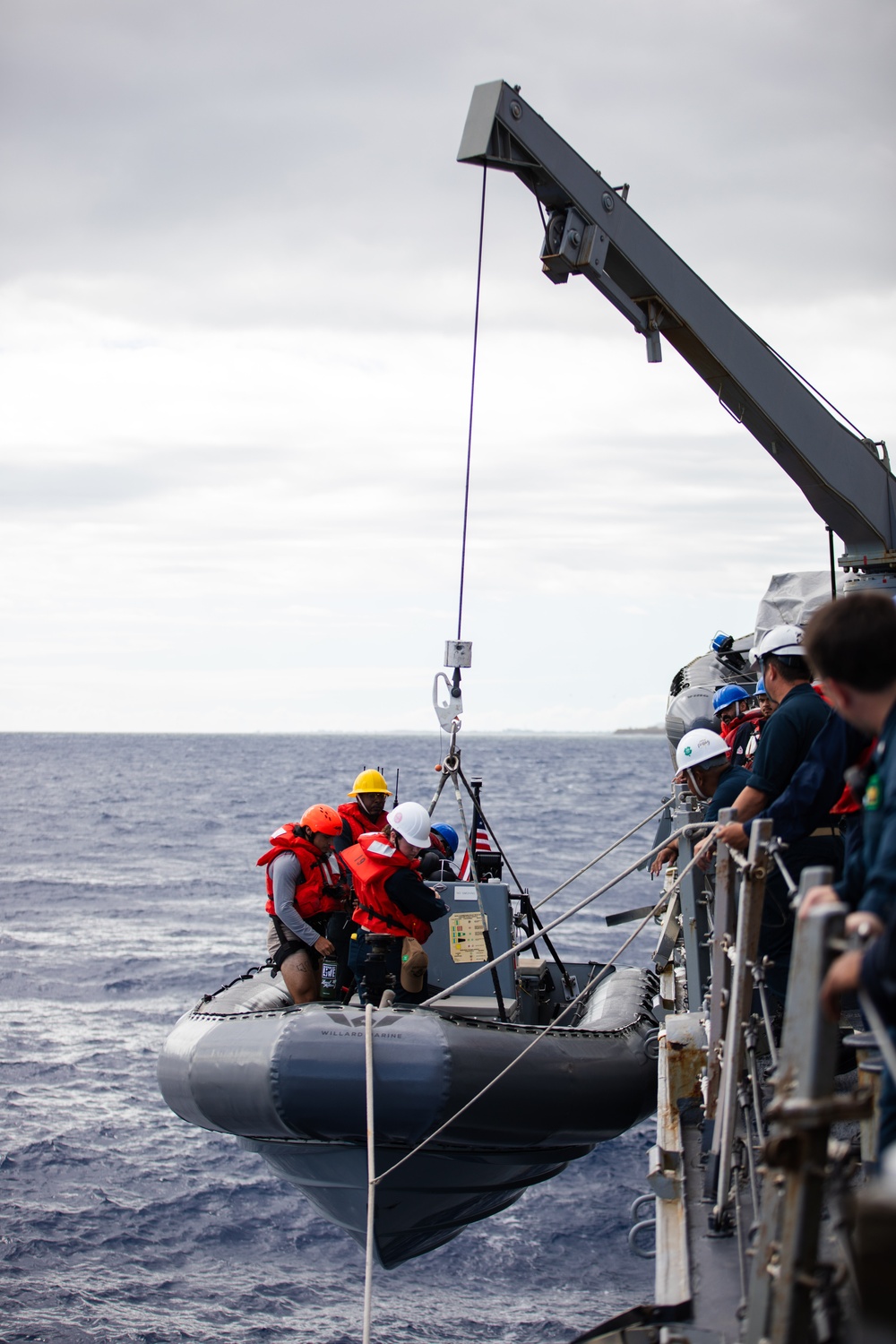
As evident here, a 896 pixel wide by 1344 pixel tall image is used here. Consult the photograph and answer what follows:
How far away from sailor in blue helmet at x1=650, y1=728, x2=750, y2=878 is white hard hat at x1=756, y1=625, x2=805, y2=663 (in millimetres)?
495

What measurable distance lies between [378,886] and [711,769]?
2203 mm

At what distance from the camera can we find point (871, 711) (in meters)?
2.17

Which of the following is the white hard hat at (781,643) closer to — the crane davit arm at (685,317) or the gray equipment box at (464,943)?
the gray equipment box at (464,943)

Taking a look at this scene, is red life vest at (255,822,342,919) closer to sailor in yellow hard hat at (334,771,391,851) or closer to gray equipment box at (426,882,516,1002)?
sailor in yellow hard hat at (334,771,391,851)

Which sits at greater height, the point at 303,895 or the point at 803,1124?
the point at 803,1124

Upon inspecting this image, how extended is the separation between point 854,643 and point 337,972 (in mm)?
5442

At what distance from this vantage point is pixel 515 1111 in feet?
19.9

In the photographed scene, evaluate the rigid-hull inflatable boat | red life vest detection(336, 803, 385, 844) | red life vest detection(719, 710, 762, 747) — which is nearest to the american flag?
red life vest detection(336, 803, 385, 844)

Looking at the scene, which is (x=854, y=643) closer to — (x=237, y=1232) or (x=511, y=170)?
(x=511, y=170)

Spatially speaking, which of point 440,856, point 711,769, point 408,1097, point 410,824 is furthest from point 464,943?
point 711,769

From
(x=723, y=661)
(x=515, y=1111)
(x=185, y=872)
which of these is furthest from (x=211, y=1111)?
(x=185, y=872)

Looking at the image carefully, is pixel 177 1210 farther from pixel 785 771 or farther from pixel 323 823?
pixel 785 771

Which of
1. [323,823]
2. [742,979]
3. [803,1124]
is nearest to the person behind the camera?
[803,1124]

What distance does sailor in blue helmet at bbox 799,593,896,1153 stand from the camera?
79.0 inches
